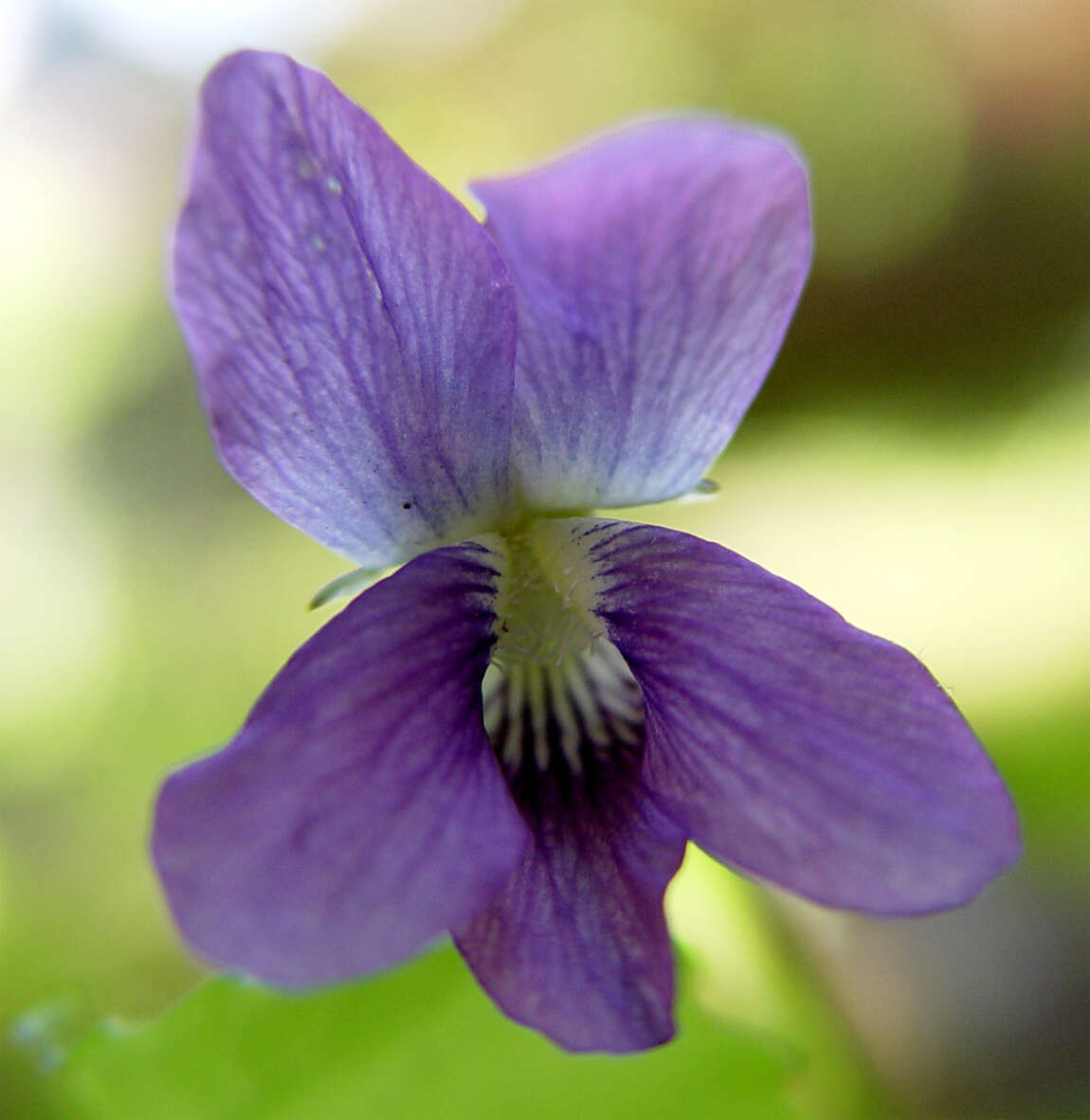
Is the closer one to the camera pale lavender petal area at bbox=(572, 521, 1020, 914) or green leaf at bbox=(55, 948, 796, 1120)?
pale lavender petal area at bbox=(572, 521, 1020, 914)

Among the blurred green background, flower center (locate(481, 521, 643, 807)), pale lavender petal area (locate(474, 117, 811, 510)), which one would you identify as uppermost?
pale lavender petal area (locate(474, 117, 811, 510))

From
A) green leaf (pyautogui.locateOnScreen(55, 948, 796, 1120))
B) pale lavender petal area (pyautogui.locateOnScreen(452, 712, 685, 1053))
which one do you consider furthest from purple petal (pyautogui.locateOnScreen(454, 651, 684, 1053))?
green leaf (pyautogui.locateOnScreen(55, 948, 796, 1120))

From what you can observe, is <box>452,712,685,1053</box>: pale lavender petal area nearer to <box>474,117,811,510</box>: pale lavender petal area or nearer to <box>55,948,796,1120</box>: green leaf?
<box>474,117,811,510</box>: pale lavender petal area

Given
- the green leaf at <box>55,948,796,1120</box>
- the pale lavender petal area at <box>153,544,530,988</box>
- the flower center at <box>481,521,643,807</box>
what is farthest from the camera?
the green leaf at <box>55,948,796,1120</box>

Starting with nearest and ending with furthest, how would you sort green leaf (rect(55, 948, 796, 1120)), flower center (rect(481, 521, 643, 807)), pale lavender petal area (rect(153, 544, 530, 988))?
pale lavender petal area (rect(153, 544, 530, 988)) → flower center (rect(481, 521, 643, 807)) → green leaf (rect(55, 948, 796, 1120))

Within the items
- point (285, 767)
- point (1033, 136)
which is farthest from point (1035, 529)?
point (1033, 136)

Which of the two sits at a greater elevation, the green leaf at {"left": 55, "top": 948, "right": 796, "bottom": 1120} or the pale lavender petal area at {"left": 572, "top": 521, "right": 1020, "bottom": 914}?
the pale lavender petal area at {"left": 572, "top": 521, "right": 1020, "bottom": 914}

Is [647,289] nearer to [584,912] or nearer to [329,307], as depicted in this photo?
[329,307]

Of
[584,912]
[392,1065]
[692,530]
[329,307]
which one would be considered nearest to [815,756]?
[584,912]
